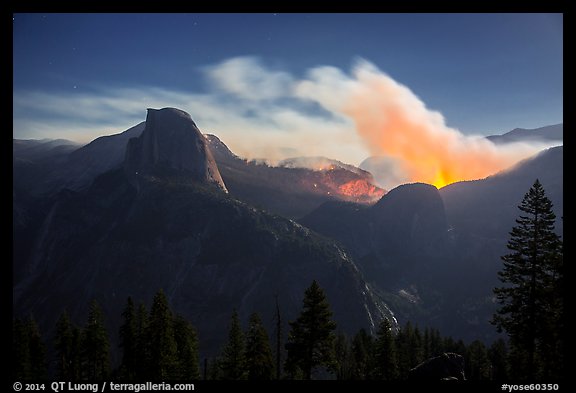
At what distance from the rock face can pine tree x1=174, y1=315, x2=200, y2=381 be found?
26593 mm

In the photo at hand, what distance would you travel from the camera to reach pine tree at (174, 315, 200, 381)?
1863 inches

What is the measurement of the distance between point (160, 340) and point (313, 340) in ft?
51.2

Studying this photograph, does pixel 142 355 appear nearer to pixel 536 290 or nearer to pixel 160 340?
pixel 160 340

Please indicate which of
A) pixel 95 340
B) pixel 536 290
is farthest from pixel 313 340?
pixel 95 340

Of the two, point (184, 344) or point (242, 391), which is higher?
point (242, 391)

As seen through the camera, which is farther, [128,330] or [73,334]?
[73,334]

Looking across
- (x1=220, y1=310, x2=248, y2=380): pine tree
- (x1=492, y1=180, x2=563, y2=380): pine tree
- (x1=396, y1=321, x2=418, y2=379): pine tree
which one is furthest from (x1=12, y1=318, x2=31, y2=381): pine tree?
(x1=396, y1=321, x2=418, y2=379): pine tree

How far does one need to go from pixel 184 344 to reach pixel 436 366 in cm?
3025

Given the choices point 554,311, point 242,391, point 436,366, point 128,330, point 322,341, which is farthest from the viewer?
point 128,330

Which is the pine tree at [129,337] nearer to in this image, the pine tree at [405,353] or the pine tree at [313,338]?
the pine tree at [313,338]
